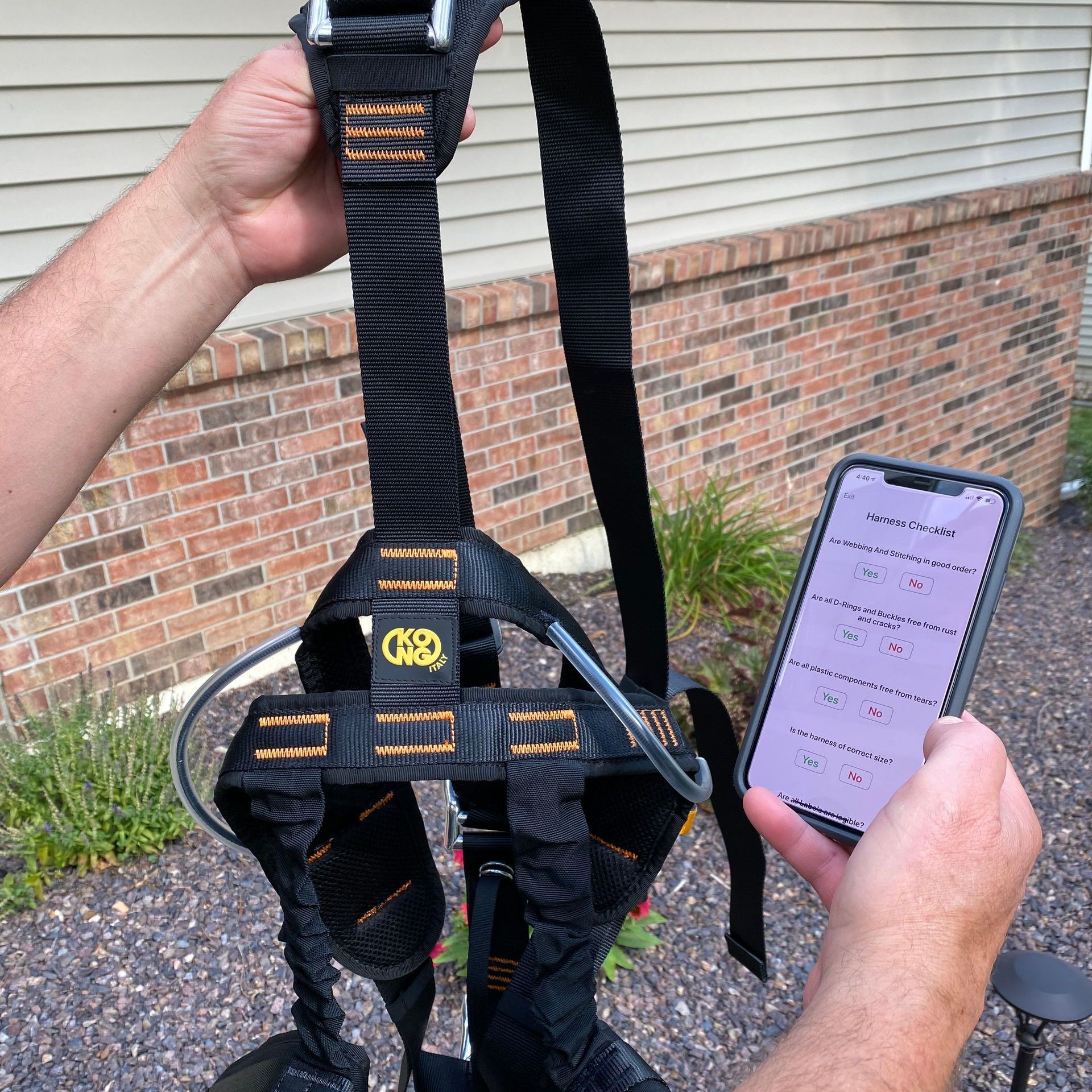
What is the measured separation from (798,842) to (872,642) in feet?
0.89

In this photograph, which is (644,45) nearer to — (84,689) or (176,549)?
(176,549)

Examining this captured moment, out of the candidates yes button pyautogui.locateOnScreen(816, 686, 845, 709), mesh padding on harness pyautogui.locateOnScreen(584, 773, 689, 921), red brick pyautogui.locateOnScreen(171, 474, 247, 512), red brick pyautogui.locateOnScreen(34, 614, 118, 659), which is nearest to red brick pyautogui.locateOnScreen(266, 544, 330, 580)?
red brick pyautogui.locateOnScreen(171, 474, 247, 512)

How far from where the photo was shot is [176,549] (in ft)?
12.2

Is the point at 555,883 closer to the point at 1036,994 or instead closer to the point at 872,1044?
the point at 872,1044

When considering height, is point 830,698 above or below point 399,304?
below

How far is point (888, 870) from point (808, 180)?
6.00m

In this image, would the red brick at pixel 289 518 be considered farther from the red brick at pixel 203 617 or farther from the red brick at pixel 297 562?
the red brick at pixel 203 617

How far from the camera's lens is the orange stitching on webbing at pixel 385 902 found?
3.23ft

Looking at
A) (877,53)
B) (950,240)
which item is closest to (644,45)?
(877,53)

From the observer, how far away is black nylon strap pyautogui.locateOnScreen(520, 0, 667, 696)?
Result: 97 centimetres

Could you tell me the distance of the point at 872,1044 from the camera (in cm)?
91

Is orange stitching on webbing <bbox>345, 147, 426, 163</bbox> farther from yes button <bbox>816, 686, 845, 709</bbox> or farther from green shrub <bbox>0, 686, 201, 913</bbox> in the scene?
green shrub <bbox>0, 686, 201, 913</bbox>

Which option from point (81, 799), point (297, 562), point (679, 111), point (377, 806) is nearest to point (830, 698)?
point (377, 806)

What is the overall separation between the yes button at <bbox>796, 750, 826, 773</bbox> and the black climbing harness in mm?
298
